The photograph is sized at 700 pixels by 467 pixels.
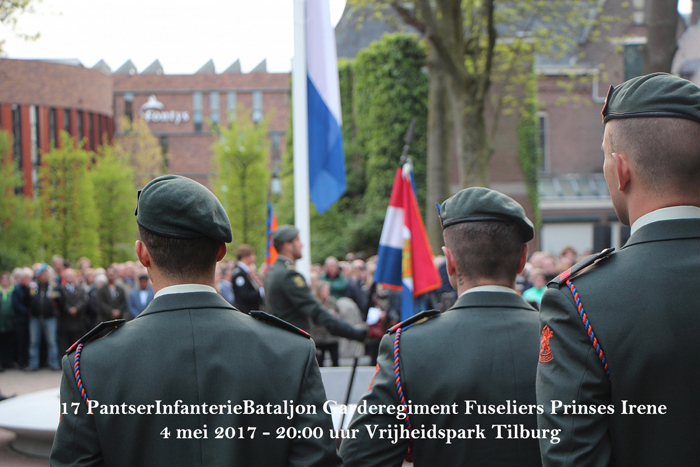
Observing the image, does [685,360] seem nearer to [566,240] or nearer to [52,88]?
[566,240]

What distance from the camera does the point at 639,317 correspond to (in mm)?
1587

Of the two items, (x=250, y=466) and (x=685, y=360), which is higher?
(x=685, y=360)

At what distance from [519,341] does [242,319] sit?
3.18 feet

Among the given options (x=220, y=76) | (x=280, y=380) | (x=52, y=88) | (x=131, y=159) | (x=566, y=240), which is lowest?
(x=566, y=240)

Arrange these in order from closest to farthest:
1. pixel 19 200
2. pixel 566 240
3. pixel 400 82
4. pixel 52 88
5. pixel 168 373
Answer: pixel 168 373
pixel 400 82
pixel 19 200
pixel 566 240
pixel 52 88

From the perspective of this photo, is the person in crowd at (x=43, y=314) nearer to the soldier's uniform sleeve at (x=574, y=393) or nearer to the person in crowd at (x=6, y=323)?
the person in crowd at (x=6, y=323)

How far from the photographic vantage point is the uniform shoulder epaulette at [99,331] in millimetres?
1993

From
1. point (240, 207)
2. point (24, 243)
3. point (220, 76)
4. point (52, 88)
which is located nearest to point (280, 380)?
point (24, 243)

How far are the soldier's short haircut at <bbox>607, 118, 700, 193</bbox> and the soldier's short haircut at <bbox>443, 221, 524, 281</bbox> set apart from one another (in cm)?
80

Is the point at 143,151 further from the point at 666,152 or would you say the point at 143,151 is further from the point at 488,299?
the point at 666,152

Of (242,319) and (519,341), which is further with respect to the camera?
(519,341)

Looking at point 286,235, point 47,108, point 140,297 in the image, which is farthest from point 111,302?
point 47,108

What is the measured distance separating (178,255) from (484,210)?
1.11m

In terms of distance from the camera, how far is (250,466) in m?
1.95
